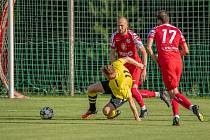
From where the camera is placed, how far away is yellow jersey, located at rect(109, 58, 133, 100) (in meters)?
14.1

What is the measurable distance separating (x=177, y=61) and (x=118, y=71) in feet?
3.70

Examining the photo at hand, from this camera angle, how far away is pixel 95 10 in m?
25.9

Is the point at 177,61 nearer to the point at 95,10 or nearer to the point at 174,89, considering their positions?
the point at 174,89

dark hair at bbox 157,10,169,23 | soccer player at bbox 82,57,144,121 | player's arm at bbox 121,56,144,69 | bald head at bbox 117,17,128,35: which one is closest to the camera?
dark hair at bbox 157,10,169,23

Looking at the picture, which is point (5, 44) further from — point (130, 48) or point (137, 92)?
point (137, 92)

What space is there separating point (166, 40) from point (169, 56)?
10.8 inches

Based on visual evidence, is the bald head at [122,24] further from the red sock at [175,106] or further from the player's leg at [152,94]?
the red sock at [175,106]

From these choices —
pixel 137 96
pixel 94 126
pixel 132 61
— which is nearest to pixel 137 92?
pixel 137 96

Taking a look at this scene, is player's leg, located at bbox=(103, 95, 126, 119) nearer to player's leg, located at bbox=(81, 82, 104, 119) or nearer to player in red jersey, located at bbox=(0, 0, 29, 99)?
player's leg, located at bbox=(81, 82, 104, 119)

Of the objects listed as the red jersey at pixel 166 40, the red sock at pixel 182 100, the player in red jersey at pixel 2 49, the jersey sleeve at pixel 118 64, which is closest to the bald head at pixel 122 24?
the jersey sleeve at pixel 118 64

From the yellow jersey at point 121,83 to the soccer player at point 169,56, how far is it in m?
0.75

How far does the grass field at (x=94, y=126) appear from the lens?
1104 cm

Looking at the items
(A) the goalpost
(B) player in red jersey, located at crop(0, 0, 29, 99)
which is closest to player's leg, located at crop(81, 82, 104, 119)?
(A) the goalpost

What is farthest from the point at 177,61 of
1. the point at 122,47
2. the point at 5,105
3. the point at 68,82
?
the point at 68,82
